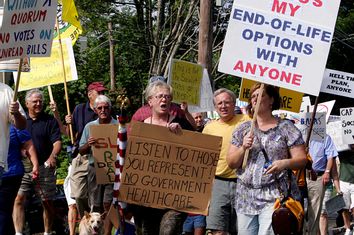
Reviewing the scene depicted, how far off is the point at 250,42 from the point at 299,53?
0.41 meters

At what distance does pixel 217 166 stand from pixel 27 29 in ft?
8.09

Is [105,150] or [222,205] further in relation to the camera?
[105,150]

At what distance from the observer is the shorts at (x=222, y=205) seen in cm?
1070

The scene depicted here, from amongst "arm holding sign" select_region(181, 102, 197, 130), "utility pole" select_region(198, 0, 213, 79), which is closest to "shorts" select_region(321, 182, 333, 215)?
"arm holding sign" select_region(181, 102, 197, 130)

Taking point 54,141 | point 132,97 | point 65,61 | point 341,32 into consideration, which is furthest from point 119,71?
point 54,141

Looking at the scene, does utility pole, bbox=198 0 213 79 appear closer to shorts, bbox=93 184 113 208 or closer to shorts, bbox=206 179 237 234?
shorts, bbox=93 184 113 208

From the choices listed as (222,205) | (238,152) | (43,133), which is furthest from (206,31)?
(238,152)

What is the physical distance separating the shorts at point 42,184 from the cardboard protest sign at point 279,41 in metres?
5.06

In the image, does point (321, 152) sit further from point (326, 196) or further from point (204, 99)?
point (204, 99)

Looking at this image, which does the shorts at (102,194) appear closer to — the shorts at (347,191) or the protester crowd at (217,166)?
the protester crowd at (217,166)

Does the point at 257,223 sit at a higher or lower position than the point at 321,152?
lower

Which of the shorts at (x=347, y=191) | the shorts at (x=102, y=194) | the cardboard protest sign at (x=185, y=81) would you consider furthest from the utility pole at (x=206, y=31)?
the shorts at (x=102, y=194)

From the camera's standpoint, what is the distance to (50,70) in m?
15.7

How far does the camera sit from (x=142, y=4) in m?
29.1
